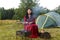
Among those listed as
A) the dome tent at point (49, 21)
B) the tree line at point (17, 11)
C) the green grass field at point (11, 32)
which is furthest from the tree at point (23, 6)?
the dome tent at point (49, 21)

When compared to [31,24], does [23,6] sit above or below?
above

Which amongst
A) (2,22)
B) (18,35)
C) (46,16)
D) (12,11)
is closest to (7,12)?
(12,11)

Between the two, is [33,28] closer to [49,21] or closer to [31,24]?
[31,24]

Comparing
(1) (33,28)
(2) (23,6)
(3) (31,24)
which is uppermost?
(2) (23,6)

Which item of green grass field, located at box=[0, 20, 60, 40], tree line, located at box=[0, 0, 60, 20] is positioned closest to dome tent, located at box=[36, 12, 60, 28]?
green grass field, located at box=[0, 20, 60, 40]

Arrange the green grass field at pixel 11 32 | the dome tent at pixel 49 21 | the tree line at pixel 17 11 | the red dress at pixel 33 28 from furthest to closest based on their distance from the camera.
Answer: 1. the tree line at pixel 17 11
2. the dome tent at pixel 49 21
3. the green grass field at pixel 11 32
4. the red dress at pixel 33 28

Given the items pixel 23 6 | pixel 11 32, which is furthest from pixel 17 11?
pixel 11 32

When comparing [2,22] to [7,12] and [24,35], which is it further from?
[24,35]

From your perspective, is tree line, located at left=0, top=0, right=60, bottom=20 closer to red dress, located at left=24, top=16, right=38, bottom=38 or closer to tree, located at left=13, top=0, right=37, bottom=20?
tree, located at left=13, top=0, right=37, bottom=20

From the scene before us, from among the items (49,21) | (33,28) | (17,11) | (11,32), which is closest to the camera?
(33,28)

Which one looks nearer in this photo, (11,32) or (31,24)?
(31,24)

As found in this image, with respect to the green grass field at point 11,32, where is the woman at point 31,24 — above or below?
above

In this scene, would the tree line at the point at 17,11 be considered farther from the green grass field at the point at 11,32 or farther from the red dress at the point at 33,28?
the red dress at the point at 33,28

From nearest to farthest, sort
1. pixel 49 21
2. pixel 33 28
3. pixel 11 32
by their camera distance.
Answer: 1. pixel 33 28
2. pixel 11 32
3. pixel 49 21
